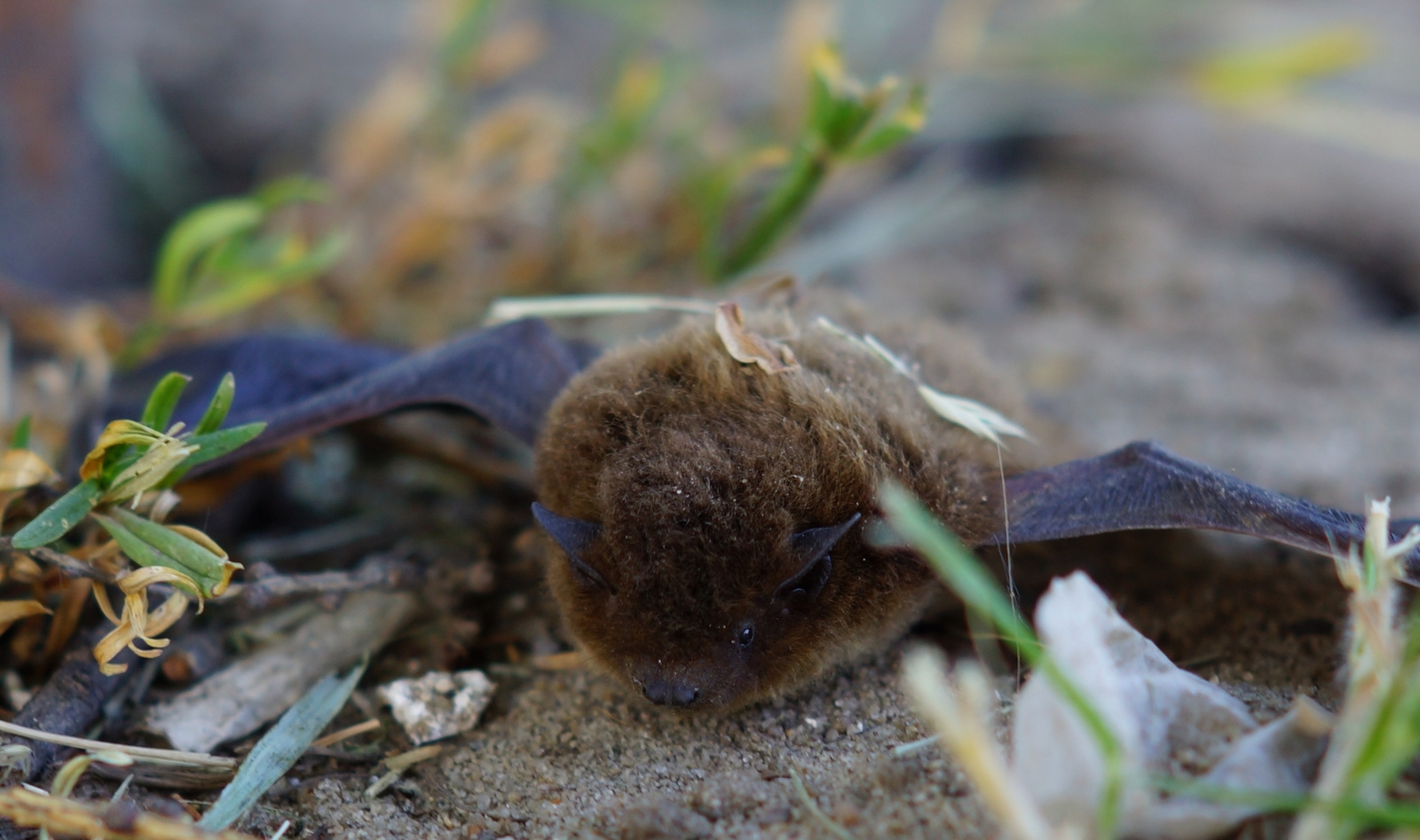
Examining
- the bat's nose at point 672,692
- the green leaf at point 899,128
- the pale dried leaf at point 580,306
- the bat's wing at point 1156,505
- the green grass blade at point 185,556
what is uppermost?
the green leaf at point 899,128

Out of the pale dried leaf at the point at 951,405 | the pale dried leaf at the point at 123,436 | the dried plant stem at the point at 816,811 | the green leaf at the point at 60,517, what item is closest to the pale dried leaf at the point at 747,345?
the pale dried leaf at the point at 951,405

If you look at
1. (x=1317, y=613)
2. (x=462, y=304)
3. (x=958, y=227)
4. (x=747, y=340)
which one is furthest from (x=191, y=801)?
(x=958, y=227)

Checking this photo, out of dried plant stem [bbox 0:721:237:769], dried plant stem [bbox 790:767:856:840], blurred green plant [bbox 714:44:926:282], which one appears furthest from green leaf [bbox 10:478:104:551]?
blurred green plant [bbox 714:44:926:282]

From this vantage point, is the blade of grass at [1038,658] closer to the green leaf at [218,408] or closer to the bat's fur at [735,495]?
the bat's fur at [735,495]

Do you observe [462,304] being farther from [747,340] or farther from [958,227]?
[958,227]

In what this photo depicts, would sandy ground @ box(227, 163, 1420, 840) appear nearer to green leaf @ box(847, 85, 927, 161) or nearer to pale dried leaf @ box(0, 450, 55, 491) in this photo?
pale dried leaf @ box(0, 450, 55, 491)

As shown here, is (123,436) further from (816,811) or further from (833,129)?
(833,129)

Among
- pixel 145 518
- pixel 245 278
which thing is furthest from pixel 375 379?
pixel 245 278
